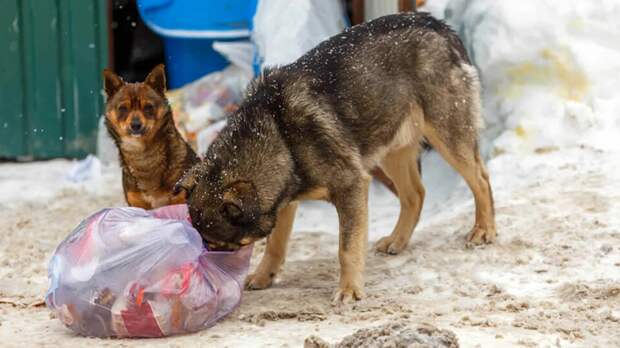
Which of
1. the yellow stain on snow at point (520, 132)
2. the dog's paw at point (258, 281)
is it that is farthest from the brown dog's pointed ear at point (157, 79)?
the yellow stain on snow at point (520, 132)

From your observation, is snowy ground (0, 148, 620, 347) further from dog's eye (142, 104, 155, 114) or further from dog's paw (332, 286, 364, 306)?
dog's eye (142, 104, 155, 114)

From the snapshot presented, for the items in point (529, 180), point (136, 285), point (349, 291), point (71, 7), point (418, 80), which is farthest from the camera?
point (71, 7)

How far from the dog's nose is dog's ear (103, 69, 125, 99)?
31cm

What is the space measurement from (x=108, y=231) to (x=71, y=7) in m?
4.56

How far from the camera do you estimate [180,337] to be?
470cm

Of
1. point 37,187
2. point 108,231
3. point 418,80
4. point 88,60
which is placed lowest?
point 37,187

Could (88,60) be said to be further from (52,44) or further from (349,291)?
(349,291)

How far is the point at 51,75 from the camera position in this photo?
891 cm

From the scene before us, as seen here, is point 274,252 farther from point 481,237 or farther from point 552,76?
point 552,76

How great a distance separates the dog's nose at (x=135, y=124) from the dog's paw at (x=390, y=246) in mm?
1631

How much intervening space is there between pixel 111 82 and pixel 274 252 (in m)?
1.31

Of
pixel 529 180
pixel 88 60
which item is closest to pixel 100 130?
pixel 88 60

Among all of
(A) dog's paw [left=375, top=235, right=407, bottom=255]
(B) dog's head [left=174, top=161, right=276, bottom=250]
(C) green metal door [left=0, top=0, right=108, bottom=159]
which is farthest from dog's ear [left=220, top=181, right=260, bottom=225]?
(C) green metal door [left=0, top=0, right=108, bottom=159]

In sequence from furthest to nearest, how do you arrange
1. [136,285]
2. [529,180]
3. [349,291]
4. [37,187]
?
[37,187], [529,180], [349,291], [136,285]
